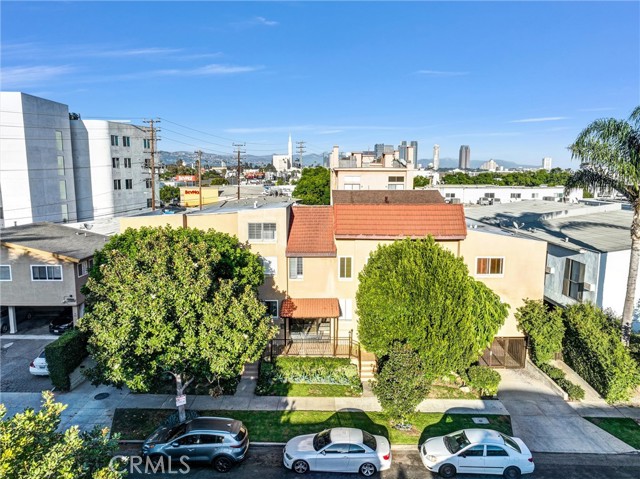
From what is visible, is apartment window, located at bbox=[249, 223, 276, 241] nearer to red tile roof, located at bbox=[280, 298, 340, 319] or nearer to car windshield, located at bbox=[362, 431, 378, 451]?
red tile roof, located at bbox=[280, 298, 340, 319]

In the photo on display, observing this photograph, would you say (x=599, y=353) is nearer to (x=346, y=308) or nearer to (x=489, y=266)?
(x=489, y=266)

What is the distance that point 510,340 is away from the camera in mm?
24719

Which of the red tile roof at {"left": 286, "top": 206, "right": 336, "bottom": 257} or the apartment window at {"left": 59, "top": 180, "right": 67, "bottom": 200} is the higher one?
the apartment window at {"left": 59, "top": 180, "right": 67, "bottom": 200}

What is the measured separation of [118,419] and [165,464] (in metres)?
4.36

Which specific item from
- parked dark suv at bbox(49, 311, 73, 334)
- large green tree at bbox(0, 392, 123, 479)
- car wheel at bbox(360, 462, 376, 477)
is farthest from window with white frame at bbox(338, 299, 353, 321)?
parked dark suv at bbox(49, 311, 73, 334)

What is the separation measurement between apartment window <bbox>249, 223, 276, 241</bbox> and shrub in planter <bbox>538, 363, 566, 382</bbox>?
55.5 ft

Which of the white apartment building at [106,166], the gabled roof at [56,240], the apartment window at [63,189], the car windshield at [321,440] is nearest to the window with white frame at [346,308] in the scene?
the car windshield at [321,440]

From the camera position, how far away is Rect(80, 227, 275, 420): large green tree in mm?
15227

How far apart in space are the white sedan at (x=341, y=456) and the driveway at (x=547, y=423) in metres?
7.01

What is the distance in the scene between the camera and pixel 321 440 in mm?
16203

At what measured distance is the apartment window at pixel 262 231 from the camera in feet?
85.6

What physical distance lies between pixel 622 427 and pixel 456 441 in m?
8.80

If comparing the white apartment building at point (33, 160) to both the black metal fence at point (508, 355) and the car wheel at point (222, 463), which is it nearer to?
the car wheel at point (222, 463)

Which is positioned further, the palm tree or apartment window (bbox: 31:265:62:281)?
apartment window (bbox: 31:265:62:281)
